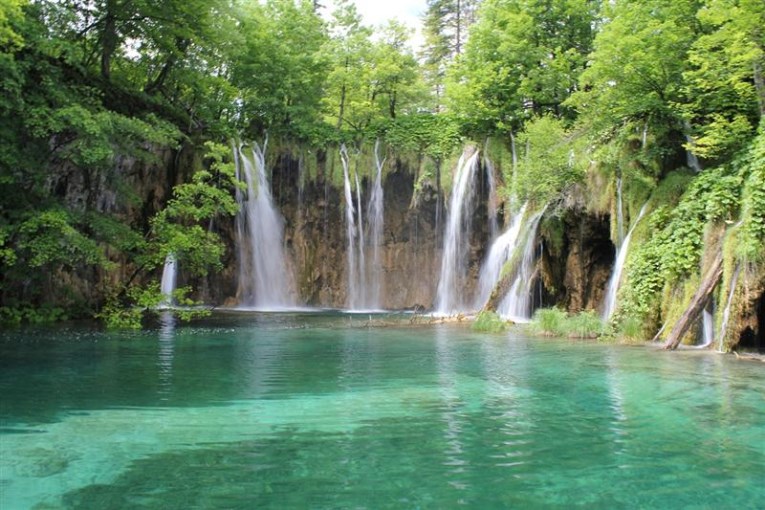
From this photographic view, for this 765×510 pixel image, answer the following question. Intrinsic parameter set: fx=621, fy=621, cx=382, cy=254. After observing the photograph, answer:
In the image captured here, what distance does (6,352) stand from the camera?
37.0 ft

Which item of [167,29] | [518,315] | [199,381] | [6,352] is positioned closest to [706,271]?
[518,315]

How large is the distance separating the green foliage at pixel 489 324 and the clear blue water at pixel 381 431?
4687mm

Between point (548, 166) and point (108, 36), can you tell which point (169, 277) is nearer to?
point (108, 36)

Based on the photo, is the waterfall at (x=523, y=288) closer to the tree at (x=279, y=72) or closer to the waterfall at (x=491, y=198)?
the waterfall at (x=491, y=198)

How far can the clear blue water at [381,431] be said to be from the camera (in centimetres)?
415

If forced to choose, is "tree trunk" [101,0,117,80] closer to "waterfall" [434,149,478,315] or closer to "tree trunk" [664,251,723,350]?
"waterfall" [434,149,478,315]

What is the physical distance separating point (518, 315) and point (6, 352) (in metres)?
13.8

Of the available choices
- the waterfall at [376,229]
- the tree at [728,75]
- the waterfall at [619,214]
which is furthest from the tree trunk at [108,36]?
the tree at [728,75]

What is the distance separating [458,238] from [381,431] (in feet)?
69.6

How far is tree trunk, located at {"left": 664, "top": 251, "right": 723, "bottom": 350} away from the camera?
1153cm

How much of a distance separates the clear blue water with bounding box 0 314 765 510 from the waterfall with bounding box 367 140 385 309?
19.3m

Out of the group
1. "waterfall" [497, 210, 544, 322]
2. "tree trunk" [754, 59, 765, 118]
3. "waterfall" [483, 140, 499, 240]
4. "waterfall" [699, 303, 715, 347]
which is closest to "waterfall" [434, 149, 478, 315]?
"waterfall" [483, 140, 499, 240]

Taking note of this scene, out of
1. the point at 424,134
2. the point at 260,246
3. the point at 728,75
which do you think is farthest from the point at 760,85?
the point at 260,246

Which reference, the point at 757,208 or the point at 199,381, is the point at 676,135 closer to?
the point at 757,208
